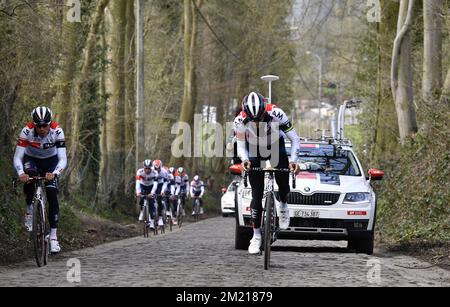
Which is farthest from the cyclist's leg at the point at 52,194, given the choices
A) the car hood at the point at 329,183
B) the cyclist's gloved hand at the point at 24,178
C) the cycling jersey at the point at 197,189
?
the cycling jersey at the point at 197,189

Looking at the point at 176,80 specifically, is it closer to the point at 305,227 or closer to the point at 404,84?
the point at 404,84

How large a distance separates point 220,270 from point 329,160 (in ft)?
17.4

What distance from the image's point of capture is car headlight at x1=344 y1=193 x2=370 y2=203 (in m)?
15.0

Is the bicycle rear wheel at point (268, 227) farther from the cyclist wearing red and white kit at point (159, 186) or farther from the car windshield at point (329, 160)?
the cyclist wearing red and white kit at point (159, 186)

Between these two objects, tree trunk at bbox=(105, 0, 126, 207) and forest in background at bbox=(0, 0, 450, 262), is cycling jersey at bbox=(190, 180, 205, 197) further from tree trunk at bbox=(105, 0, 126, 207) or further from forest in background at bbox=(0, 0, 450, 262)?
tree trunk at bbox=(105, 0, 126, 207)

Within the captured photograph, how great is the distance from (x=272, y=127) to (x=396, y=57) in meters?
13.4

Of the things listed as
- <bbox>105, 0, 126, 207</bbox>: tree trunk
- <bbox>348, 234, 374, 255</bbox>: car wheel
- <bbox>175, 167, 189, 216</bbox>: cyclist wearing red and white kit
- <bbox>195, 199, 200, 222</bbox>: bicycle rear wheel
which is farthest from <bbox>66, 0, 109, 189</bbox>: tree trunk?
<bbox>348, 234, 374, 255</bbox>: car wheel

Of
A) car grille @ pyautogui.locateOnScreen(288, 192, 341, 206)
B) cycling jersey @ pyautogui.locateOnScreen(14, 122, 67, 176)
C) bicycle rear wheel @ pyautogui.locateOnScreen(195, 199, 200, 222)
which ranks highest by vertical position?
cycling jersey @ pyautogui.locateOnScreen(14, 122, 67, 176)

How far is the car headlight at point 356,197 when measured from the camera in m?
15.0

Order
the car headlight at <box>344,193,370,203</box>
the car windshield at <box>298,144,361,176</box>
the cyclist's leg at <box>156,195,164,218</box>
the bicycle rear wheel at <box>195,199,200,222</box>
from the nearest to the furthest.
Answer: the car headlight at <box>344,193,370,203</box> < the car windshield at <box>298,144,361,176</box> < the cyclist's leg at <box>156,195,164,218</box> < the bicycle rear wheel at <box>195,199,200,222</box>

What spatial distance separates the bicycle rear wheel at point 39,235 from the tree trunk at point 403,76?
13.6 meters

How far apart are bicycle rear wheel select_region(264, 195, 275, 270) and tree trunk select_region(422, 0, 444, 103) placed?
1089 centimetres

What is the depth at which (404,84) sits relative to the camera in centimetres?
Result: 2514
